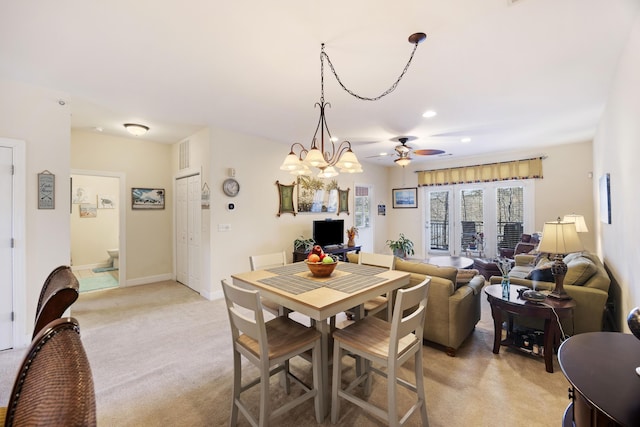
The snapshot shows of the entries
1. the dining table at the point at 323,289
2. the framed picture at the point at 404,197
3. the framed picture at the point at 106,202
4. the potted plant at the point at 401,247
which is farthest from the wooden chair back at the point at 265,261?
the framed picture at the point at 106,202

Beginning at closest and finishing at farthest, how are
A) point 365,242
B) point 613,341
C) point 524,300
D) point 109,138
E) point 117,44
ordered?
point 613,341
point 117,44
point 524,300
point 109,138
point 365,242

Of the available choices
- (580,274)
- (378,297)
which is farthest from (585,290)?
(378,297)

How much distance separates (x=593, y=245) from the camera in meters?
5.14

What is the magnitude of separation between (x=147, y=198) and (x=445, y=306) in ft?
17.0

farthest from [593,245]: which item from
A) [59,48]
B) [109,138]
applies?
[109,138]

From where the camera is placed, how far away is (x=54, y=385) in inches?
23.0

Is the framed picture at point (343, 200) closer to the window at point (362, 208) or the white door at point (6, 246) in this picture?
the window at point (362, 208)

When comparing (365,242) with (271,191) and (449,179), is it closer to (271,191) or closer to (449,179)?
(449,179)

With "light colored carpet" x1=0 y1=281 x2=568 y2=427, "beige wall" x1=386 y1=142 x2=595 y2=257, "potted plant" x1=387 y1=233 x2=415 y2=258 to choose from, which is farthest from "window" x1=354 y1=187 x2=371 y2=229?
"light colored carpet" x1=0 y1=281 x2=568 y2=427

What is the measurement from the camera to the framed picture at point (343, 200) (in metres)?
6.68

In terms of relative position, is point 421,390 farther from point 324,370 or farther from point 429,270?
point 429,270

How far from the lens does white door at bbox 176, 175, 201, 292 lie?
4.71 m

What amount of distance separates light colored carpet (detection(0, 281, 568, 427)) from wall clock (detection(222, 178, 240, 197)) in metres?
1.94

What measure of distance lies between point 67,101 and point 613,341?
488cm
